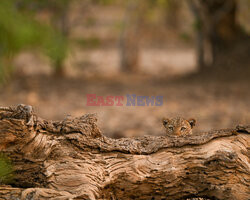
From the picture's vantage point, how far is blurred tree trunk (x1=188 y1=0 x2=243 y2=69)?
10.5 metres

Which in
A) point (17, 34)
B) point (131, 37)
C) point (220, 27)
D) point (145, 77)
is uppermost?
point (131, 37)

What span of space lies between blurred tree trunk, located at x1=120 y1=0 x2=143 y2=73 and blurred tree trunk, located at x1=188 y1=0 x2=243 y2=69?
2.97m

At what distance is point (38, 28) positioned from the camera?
0.84 m

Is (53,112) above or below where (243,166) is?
above

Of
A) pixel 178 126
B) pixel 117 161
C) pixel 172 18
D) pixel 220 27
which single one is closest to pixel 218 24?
pixel 220 27

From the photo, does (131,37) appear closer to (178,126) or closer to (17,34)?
(178,126)

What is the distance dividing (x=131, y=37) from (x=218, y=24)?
3.94m

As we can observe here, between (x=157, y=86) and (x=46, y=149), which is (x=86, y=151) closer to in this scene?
(x=46, y=149)

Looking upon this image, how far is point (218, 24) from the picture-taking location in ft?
35.6

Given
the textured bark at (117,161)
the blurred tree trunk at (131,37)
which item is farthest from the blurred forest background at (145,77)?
the textured bark at (117,161)

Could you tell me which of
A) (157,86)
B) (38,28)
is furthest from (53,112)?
(38,28)

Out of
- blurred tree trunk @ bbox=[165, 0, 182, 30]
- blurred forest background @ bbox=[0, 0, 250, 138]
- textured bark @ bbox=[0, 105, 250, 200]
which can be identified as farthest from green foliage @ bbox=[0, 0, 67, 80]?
blurred tree trunk @ bbox=[165, 0, 182, 30]

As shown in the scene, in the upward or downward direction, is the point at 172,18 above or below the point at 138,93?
above

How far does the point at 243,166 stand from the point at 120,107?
7.01 metres
